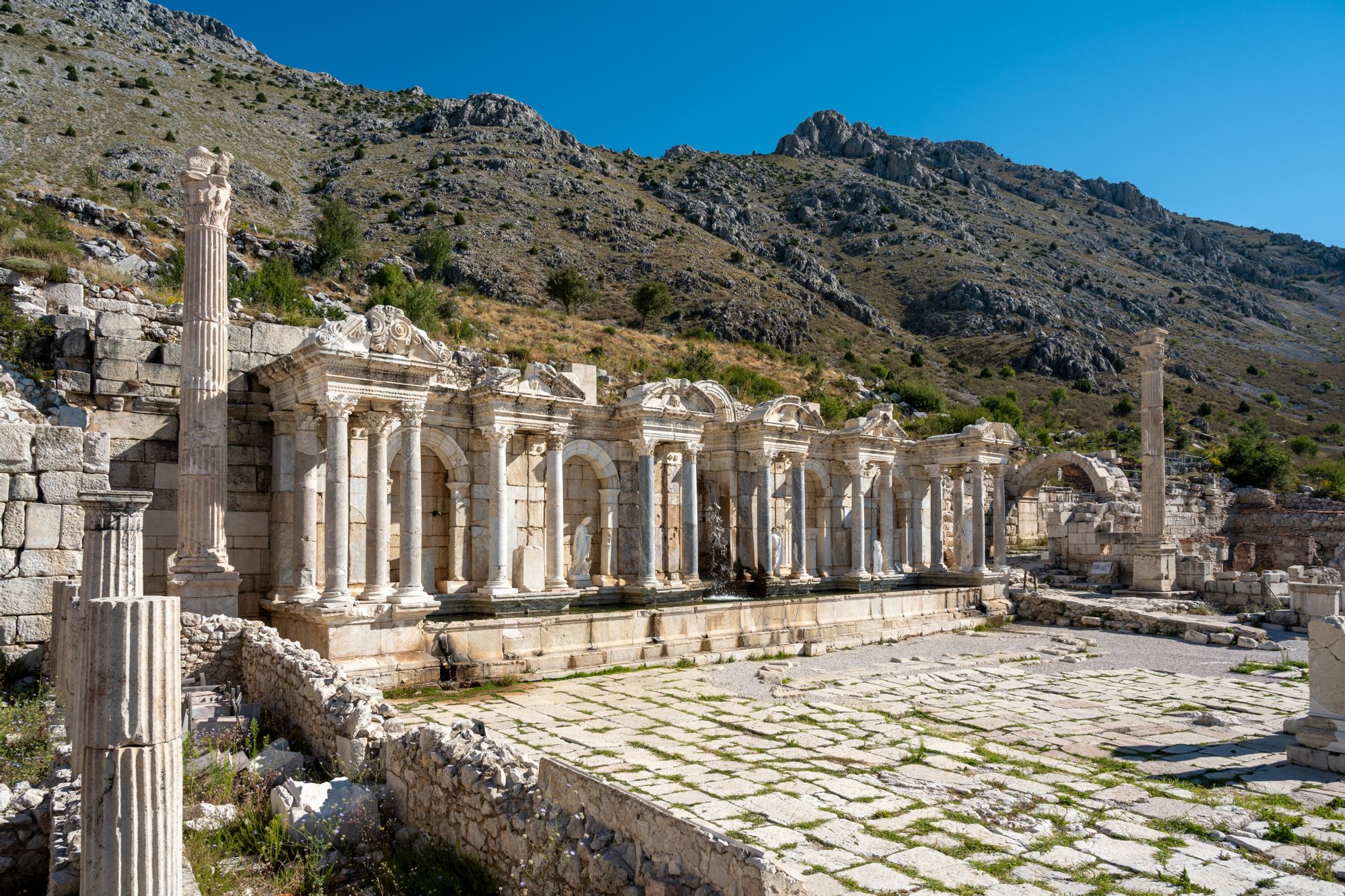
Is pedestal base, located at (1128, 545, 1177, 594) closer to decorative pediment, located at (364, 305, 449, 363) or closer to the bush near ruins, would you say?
the bush near ruins

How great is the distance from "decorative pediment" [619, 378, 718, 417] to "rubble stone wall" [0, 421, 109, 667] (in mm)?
9962

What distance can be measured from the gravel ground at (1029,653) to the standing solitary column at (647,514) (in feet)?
12.0

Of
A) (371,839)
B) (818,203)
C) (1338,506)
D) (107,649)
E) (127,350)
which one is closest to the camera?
(107,649)

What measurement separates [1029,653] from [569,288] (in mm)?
33895

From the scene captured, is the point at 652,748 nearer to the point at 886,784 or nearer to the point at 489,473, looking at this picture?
→ the point at 886,784

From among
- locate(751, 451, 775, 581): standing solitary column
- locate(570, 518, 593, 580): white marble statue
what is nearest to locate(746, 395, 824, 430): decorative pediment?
locate(751, 451, 775, 581): standing solitary column

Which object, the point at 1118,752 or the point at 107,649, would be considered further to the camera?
the point at 1118,752

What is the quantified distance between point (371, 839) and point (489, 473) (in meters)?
9.79

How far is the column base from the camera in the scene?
11547mm

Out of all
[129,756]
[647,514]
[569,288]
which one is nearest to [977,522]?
[647,514]

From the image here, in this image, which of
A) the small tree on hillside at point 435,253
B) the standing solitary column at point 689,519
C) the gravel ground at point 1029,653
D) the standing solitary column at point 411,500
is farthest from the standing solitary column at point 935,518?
the small tree on hillside at point 435,253

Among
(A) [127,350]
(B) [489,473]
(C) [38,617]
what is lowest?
(C) [38,617]

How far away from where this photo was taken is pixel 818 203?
3246 inches

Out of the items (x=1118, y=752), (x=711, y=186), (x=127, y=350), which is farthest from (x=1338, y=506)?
(x=711, y=186)
